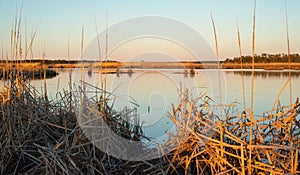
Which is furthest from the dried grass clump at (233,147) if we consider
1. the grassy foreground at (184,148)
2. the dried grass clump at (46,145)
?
the dried grass clump at (46,145)

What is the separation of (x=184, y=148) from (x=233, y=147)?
36 cm

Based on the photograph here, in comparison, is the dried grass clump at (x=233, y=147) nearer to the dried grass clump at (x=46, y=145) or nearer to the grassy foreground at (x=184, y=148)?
the grassy foreground at (x=184, y=148)

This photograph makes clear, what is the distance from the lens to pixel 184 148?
2.15 m

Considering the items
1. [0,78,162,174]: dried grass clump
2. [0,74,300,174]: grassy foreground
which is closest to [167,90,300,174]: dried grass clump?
[0,74,300,174]: grassy foreground

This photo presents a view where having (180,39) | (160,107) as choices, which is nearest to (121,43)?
(180,39)

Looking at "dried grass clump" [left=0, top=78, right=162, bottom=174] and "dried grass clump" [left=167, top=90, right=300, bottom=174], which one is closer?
"dried grass clump" [left=167, top=90, right=300, bottom=174]

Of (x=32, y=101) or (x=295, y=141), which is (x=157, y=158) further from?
(x=32, y=101)

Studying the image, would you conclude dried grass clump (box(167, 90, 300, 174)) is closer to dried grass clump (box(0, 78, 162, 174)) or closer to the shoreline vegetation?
the shoreline vegetation

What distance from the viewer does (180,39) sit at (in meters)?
3.04

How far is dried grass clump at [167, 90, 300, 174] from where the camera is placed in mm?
1867

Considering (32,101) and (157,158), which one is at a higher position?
(32,101)

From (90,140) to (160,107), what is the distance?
10.2ft

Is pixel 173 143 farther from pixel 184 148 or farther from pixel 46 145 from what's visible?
pixel 46 145

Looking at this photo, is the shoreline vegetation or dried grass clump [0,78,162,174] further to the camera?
dried grass clump [0,78,162,174]
